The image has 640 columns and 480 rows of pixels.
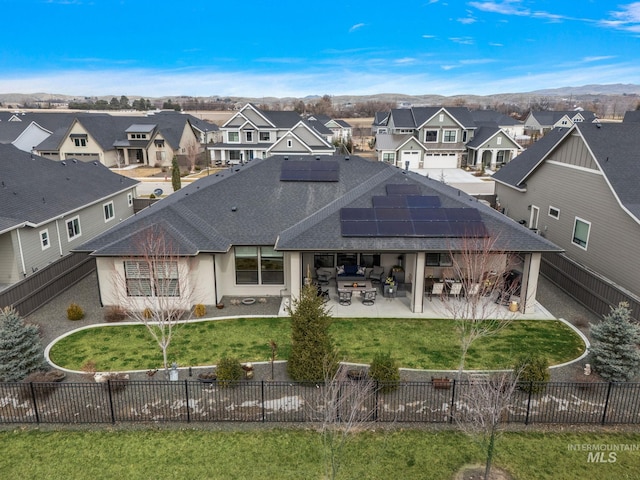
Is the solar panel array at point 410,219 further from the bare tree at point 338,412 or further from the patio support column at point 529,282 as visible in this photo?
the bare tree at point 338,412

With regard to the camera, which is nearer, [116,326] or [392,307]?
[116,326]

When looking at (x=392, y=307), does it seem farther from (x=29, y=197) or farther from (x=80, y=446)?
(x=29, y=197)

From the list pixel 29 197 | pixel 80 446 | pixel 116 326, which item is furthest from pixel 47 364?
pixel 29 197

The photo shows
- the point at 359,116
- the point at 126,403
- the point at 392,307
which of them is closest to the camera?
the point at 126,403

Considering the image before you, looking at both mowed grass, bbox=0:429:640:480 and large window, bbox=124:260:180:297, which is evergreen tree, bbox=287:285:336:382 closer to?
mowed grass, bbox=0:429:640:480

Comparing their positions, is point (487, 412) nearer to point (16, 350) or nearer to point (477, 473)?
point (477, 473)

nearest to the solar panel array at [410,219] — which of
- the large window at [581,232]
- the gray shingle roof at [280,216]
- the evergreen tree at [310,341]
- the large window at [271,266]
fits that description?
the gray shingle roof at [280,216]
